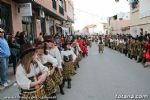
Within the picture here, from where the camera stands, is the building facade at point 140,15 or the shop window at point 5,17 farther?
the building facade at point 140,15

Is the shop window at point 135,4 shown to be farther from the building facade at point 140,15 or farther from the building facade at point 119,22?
the building facade at point 119,22

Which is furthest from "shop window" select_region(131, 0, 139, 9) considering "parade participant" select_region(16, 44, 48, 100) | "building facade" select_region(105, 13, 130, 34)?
"parade participant" select_region(16, 44, 48, 100)

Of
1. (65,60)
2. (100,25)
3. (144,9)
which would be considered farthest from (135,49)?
(100,25)

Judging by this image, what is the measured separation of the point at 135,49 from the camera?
Result: 2041 centimetres

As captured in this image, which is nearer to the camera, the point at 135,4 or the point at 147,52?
the point at 147,52

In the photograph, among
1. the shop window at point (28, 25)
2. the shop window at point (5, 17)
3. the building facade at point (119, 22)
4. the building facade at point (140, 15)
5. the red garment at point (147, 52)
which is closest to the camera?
the red garment at point (147, 52)

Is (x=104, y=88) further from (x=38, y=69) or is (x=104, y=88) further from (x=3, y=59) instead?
(x=38, y=69)

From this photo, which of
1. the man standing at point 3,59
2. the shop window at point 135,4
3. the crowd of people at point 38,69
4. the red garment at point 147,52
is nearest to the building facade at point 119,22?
the shop window at point 135,4

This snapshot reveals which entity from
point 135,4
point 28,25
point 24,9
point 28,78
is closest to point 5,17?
point 24,9

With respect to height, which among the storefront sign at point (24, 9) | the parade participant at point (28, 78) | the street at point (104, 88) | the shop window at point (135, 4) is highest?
the shop window at point (135, 4)

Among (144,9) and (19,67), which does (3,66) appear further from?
(144,9)

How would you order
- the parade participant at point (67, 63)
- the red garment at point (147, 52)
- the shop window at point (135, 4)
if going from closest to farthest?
the parade participant at point (67, 63), the red garment at point (147, 52), the shop window at point (135, 4)

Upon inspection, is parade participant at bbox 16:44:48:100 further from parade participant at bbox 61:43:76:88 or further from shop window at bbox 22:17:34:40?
shop window at bbox 22:17:34:40

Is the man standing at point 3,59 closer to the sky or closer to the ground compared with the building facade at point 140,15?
closer to the ground
